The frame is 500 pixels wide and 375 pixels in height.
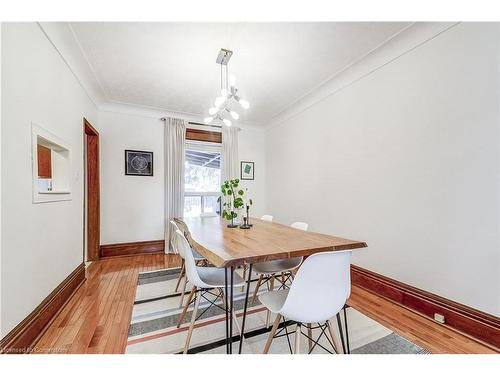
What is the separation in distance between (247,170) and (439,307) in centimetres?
369

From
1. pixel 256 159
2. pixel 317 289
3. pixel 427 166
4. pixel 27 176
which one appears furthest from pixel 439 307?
pixel 256 159

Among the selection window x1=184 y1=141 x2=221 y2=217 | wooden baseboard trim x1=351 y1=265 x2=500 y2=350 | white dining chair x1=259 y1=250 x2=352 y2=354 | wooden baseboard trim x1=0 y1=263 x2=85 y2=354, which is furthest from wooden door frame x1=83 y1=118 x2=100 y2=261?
wooden baseboard trim x1=351 y1=265 x2=500 y2=350

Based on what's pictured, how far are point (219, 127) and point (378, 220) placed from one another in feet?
11.0

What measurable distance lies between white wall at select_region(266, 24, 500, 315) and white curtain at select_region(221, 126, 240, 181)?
6.51ft

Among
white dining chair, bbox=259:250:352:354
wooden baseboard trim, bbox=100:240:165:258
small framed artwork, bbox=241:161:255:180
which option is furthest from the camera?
small framed artwork, bbox=241:161:255:180

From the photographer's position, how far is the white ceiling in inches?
80.2

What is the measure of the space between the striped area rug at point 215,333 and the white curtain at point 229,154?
8.79ft

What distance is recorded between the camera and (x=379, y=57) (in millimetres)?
2389

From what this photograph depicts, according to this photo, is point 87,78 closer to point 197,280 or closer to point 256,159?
point 197,280

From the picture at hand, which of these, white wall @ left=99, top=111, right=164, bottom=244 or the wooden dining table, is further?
white wall @ left=99, top=111, right=164, bottom=244

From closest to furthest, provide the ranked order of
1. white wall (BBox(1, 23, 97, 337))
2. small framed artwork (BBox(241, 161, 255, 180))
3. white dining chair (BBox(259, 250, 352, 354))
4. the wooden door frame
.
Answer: white dining chair (BBox(259, 250, 352, 354)), white wall (BBox(1, 23, 97, 337)), the wooden door frame, small framed artwork (BBox(241, 161, 255, 180))

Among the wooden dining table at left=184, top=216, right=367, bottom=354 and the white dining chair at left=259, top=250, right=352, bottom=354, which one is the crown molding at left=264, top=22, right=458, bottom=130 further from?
the white dining chair at left=259, top=250, right=352, bottom=354

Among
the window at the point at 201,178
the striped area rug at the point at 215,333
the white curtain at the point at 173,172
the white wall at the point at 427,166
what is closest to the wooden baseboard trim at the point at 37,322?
the striped area rug at the point at 215,333
